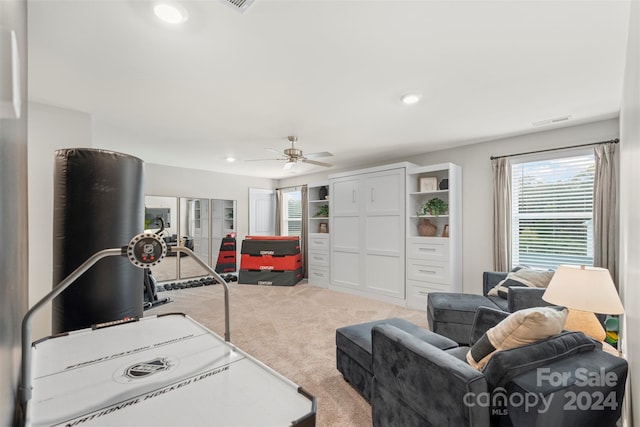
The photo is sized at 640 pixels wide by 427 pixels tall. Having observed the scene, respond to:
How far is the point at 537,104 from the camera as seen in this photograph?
9.10 feet

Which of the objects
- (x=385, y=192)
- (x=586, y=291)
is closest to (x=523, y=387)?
(x=586, y=291)

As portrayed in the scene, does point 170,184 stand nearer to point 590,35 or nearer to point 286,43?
point 286,43

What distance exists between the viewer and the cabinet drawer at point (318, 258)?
18.7 ft

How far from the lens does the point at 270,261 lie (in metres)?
5.93

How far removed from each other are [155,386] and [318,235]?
4856 mm

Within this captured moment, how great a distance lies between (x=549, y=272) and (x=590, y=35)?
2.33 metres

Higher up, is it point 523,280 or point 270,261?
point 523,280

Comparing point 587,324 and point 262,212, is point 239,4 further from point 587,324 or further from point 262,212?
point 262,212

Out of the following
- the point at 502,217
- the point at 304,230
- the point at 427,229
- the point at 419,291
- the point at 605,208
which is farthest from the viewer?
the point at 304,230

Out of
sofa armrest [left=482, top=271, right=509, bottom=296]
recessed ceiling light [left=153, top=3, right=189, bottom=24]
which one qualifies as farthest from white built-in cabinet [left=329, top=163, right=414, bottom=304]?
recessed ceiling light [left=153, top=3, right=189, bottom=24]

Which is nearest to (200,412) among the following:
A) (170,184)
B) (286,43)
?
(286,43)

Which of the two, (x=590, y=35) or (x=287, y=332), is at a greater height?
(x=590, y=35)

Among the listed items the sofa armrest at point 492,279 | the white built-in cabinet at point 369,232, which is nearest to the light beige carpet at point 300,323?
the white built-in cabinet at point 369,232

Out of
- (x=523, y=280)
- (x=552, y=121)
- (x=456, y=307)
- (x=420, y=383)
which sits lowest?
(x=456, y=307)
